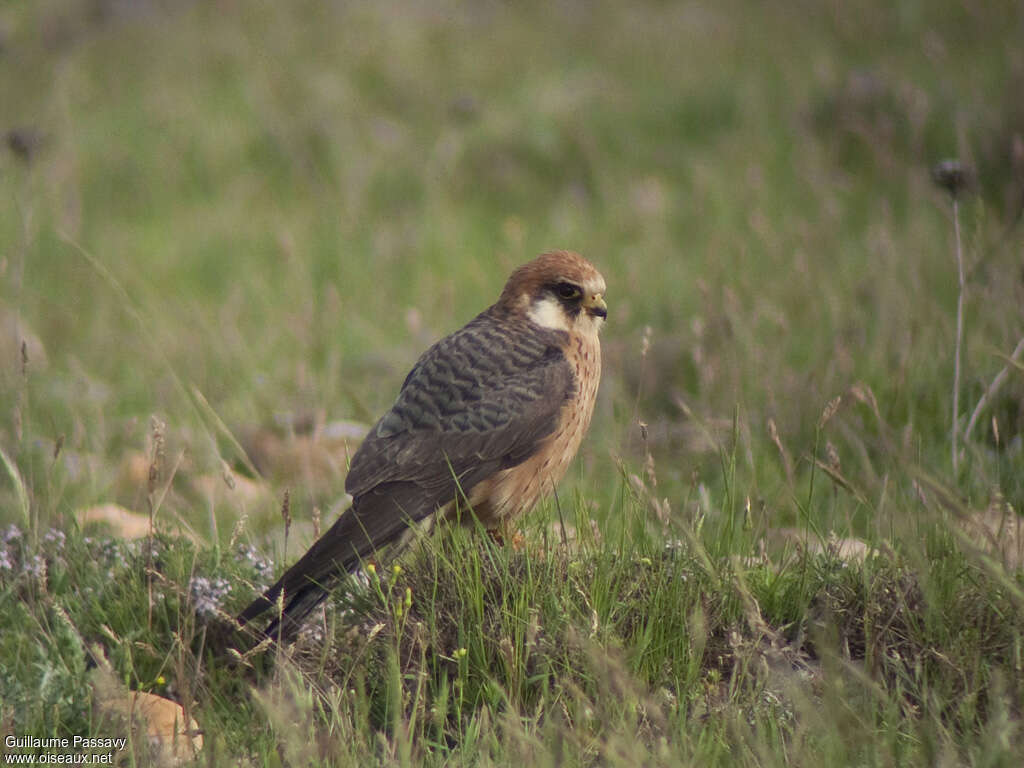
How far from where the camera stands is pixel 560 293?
441 centimetres

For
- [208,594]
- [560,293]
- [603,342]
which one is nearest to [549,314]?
[560,293]

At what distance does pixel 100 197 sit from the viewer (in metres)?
9.67

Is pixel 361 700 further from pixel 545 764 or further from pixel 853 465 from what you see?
pixel 853 465

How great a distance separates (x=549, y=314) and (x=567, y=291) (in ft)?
0.36

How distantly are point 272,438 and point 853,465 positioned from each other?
2.73 metres

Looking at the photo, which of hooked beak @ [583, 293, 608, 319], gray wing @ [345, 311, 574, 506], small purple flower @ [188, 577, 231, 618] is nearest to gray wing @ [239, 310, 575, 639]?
gray wing @ [345, 311, 574, 506]

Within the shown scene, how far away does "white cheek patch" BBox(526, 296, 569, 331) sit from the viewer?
4395mm

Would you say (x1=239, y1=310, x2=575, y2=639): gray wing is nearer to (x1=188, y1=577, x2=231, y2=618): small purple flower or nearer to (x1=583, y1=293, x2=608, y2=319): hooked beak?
(x1=583, y1=293, x2=608, y2=319): hooked beak

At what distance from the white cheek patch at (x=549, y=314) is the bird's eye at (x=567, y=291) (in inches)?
1.4

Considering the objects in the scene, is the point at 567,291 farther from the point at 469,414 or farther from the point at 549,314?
the point at 469,414

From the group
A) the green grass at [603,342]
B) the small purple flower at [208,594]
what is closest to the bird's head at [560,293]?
the green grass at [603,342]

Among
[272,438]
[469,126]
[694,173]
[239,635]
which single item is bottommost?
[239,635]

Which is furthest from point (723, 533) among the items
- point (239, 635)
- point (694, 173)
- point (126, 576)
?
point (694, 173)

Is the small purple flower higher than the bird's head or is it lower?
lower
